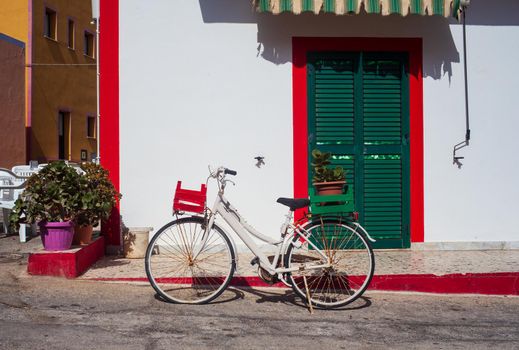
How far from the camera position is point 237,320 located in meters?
5.11

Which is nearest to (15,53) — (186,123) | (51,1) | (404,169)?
(51,1)

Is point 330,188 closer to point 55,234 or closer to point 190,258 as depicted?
point 190,258

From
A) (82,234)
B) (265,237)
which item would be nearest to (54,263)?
(82,234)

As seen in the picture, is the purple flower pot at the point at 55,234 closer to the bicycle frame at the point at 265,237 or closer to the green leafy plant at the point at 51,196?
the green leafy plant at the point at 51,196

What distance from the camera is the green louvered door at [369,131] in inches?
316

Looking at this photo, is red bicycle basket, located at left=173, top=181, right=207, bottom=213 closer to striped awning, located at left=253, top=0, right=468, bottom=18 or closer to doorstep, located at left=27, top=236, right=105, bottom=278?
doorstep, located at left=27, top=236, right=105, bottom=278

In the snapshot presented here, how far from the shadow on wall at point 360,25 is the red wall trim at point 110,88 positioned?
1077mm

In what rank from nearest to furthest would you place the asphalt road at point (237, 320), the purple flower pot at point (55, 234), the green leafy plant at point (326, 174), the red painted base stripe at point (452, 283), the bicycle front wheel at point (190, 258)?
the asphalt road at point (237, 320) < the bicycle front wheel at point (190, 258) < the green leafy plant at point (326, 174) < the red painted base stripe at point (452, 283) < the purple flower pot at point (55, 234)

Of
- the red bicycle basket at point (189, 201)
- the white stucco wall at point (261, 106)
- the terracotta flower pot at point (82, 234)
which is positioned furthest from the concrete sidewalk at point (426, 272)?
the red bicycle basket at point (189, 201)

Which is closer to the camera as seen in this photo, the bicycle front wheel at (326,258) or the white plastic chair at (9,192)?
the bicycle front wheel at (326,258)

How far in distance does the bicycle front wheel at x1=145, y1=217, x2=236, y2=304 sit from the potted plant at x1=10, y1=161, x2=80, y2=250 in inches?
52.0

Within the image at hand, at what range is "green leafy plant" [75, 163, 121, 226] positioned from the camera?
6.76m

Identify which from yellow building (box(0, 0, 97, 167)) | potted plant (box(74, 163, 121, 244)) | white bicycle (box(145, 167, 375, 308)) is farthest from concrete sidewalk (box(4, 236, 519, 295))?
yellow building (box(0, 0, 97, 167))

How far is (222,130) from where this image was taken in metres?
7.91
